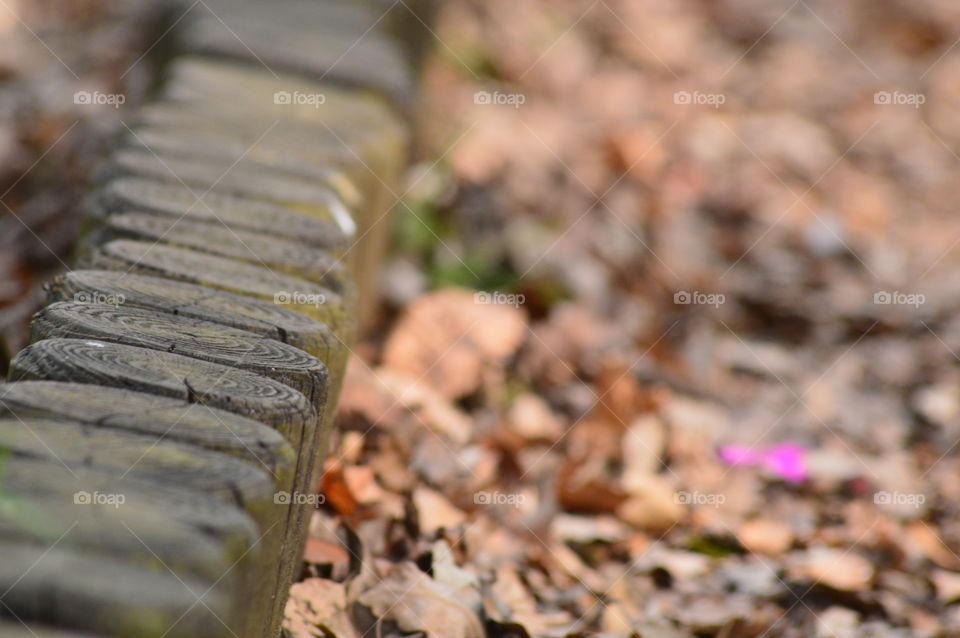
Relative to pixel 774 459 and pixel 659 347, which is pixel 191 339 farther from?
pixel 659 347

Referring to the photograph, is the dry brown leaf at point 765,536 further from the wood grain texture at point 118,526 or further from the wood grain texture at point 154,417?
the wood grain texture at point 118,526

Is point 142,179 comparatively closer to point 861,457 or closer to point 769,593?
point 769,593

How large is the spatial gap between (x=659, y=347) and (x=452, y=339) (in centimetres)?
65

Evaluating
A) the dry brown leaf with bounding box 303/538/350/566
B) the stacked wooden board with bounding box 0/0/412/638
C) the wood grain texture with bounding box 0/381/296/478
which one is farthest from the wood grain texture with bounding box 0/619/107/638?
the dry brown leaf with bounding box 303/538/350/566

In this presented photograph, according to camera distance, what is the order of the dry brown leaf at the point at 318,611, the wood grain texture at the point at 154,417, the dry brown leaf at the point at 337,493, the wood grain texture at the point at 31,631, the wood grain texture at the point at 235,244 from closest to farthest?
1. the wood grain texture at the point at 31,631
2. the wood grain texture at the point at 154,417
3. the dry brown leaf at the point at 318,611
4. the wood grain texture at the point at 235,244
5. the dry brown leaf at the point at 337,493

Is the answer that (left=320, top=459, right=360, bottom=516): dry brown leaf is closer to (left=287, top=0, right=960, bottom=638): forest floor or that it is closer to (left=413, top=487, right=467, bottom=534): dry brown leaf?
(left=287, top=0, right=960, bottom=638): forest floor

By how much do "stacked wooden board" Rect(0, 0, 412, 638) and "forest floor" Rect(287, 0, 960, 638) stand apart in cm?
38

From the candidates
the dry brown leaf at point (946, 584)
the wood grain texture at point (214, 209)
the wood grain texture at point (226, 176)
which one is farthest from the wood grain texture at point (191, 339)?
the dry brown leaf at point (946, 584)

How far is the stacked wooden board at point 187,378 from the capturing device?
0.92m

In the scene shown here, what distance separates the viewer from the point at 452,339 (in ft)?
8.45

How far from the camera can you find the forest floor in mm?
1880

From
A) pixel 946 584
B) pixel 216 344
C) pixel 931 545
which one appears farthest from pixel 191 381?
pixel 931 545

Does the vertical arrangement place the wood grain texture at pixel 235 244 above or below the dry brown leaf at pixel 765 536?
above

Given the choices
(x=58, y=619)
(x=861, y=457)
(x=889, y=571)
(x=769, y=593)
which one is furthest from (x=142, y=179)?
(x=861, y=457)
